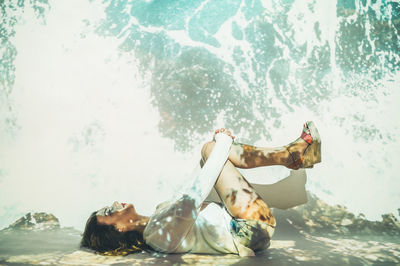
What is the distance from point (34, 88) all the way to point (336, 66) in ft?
6.53

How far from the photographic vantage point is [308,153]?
128 cm

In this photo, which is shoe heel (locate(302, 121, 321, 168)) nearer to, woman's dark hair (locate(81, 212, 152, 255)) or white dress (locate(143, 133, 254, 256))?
white dress (locate(143, 133, 254, 256))

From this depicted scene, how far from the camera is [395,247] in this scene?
50.9 inches

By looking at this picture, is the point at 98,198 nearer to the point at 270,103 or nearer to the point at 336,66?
the point at 270,103

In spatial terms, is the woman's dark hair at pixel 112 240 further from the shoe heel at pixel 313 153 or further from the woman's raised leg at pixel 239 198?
the shoe heel at pixel 313 153

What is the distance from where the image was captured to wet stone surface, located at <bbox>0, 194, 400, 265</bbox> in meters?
1.07

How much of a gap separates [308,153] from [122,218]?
0.87 m

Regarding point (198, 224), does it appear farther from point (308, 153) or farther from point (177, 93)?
point (177, 93)

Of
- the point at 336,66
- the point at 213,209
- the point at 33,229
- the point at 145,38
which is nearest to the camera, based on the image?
the point at 213,209

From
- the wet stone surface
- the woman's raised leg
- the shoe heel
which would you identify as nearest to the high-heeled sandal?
the shoe heel

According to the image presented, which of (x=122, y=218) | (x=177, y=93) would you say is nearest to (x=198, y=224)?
(x=122, y=218)

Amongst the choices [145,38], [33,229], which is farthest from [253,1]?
[33,229]

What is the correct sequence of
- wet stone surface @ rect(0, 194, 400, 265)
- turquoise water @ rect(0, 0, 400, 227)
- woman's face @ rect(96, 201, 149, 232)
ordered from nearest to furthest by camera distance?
wet stone surface @ rect(0, 194, 400, 265) < woman's face @ rect(96, 201, 149, 232) < turquoise water @ rect(0, 0, 400, 227)

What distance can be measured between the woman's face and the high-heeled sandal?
2.33ft
